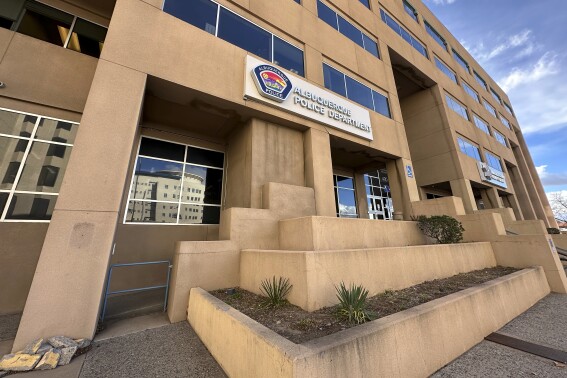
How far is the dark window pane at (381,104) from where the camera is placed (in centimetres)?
1323

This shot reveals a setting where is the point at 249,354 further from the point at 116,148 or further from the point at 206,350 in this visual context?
the point at 116,148

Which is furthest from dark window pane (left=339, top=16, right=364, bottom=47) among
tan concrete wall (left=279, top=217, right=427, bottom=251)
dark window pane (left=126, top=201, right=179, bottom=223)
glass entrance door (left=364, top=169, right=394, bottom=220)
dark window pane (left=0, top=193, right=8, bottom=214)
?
dark window pane (left=0, top=193, right=8, bottom=214)

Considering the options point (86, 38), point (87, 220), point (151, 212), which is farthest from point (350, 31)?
point (87, 220)

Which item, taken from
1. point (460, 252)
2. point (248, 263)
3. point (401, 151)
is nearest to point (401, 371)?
point (248, 263)

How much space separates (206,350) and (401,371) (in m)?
3.16

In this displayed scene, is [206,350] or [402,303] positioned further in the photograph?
[402,303]

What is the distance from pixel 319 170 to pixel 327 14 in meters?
9.45

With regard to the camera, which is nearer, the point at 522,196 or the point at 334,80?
the point at 334,80

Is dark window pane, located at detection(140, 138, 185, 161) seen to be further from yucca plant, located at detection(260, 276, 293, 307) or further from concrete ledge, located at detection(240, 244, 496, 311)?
yucca plant, located at detection(260, 276, 293, 307)

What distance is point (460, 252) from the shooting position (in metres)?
7.72

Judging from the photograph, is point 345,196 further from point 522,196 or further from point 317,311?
point 522,196

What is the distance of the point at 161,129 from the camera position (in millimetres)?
9328

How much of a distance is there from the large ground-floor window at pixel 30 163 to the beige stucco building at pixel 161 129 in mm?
33

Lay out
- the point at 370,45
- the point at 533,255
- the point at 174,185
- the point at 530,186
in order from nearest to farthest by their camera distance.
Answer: the point at 533,255, the point at 174,185, the point at 370,45, the point at 530,186
